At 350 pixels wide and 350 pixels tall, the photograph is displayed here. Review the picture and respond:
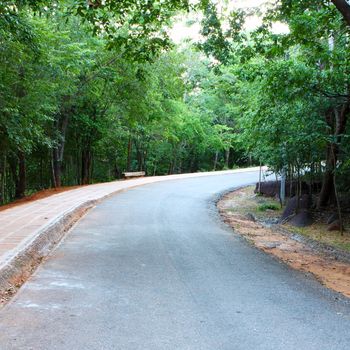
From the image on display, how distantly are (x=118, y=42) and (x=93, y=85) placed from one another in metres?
11.3

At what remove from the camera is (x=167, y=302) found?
16.3 feet

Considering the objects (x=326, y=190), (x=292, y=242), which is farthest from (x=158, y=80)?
(x=292, y=242)

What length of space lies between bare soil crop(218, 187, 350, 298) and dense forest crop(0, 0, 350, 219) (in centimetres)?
164

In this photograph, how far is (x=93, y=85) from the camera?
19812 mm

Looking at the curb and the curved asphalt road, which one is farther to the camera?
the curb

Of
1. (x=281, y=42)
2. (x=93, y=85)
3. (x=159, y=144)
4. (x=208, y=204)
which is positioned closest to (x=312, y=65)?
(x=281, y=42)

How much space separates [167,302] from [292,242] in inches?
264

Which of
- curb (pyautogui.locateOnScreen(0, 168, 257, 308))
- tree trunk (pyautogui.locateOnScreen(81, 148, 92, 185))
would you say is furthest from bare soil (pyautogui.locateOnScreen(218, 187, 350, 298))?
tree trunk (pyautogui.locateOnScreen(81, 148, 92, 185))

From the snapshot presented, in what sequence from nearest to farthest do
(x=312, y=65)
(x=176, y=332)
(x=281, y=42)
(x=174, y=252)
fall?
(x=176, y=332)
(x=174, y=252)
(x=281, y=42)
(x=312, y=65)

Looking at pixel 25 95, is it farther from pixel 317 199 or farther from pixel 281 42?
pixel 317 199

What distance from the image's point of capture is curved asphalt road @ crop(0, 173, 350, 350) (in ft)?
12.9

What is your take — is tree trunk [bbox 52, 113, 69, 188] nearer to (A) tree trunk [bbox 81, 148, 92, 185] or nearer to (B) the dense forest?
(B) the dense forest

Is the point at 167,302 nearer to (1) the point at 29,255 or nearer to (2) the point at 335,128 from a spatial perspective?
(1) the point at 29,255

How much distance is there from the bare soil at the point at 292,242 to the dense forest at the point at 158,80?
5.38ft
